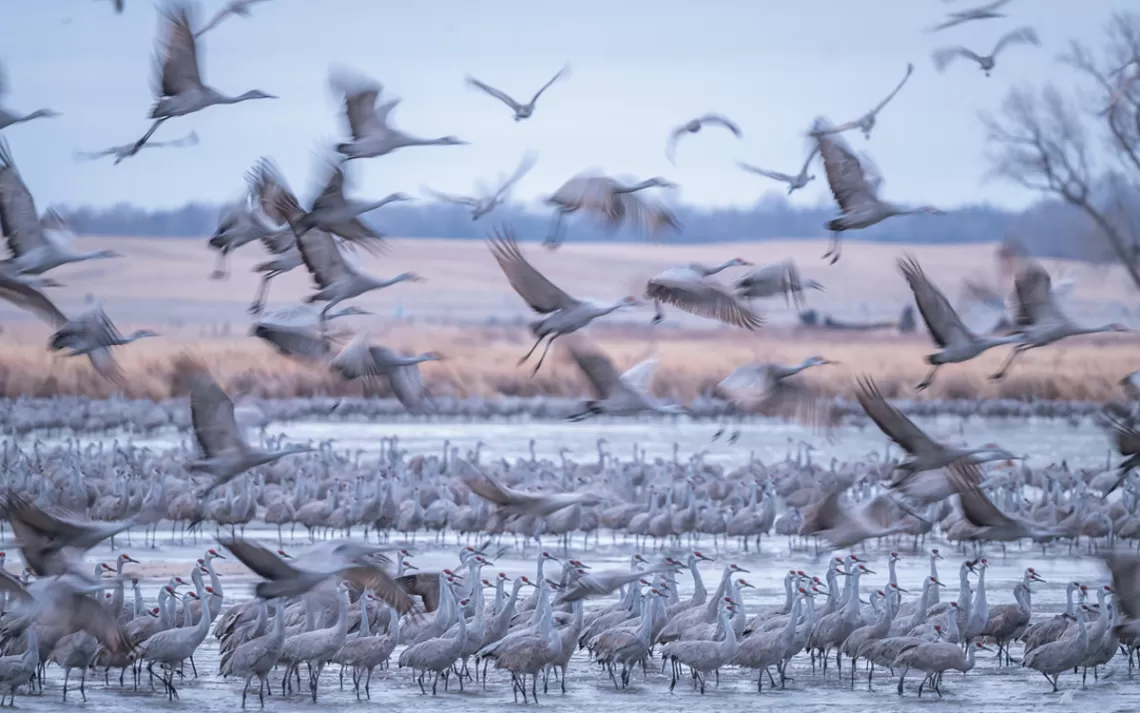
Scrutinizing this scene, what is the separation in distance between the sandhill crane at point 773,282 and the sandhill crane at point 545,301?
864 mm

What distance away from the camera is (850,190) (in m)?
11.2

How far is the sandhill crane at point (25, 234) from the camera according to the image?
10.6m

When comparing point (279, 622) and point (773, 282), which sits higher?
point (773, 282)

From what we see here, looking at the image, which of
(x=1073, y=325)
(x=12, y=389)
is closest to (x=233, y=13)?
(x=1073, y=325)

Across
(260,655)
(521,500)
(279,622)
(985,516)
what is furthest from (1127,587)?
(260,655)

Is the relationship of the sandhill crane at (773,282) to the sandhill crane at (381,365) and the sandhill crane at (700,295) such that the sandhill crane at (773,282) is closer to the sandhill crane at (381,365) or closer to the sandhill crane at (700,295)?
the sandhill crane at (700,295)

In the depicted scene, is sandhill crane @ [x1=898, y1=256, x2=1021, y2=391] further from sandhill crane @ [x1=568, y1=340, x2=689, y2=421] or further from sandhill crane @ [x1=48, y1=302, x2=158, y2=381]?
sandhill crane @ [x1=48, y1=302, x2=158, y2=381]

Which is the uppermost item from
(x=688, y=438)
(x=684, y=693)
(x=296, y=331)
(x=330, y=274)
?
(x=330, y=274)

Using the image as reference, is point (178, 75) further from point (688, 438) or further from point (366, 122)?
point (688, 438)

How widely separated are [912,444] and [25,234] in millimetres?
5600

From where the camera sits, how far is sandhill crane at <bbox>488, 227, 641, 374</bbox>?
33.8ft

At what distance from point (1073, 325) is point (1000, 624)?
317 centimetres

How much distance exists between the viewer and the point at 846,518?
45.1ft

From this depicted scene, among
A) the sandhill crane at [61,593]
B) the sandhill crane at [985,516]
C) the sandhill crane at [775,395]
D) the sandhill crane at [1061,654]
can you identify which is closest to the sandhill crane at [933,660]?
the sandhill crane at [1061,654]
